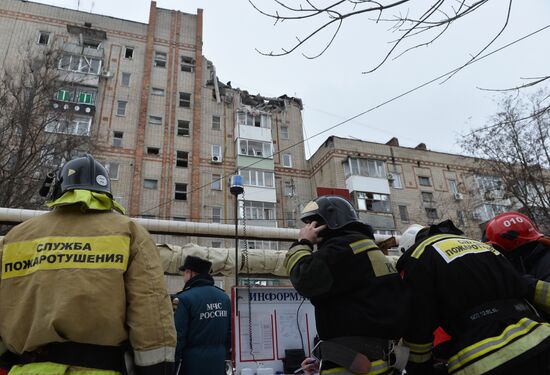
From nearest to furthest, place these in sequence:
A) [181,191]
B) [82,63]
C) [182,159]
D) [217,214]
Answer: [217,214] → [181,191] → [82,63] → [182,159]

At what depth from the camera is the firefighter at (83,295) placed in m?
1.96

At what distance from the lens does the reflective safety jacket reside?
2562 mm

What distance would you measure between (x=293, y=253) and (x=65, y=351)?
1570mm

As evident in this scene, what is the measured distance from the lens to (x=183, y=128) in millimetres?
28938

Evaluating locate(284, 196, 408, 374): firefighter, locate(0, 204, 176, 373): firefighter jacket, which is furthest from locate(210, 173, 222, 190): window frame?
locate(0, 204, 176, 373): firefighter jacket

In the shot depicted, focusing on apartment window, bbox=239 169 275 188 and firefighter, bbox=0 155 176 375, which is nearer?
firefighter, bbox=0 155 176 375

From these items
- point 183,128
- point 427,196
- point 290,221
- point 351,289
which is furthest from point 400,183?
point 351,289

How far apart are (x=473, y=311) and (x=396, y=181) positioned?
99.5 ft

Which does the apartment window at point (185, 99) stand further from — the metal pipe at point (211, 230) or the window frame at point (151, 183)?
the metal pipe at point (211, 230)

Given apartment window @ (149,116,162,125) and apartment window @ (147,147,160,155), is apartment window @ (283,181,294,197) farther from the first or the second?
apartment window @ (149,116,162,125)

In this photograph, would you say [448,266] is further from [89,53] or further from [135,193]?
[89,53]

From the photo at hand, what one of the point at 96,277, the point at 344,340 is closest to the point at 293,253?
the point at 344,340

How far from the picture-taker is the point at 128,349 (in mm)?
2123

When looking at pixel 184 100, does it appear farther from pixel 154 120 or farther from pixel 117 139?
pixel 117 139
